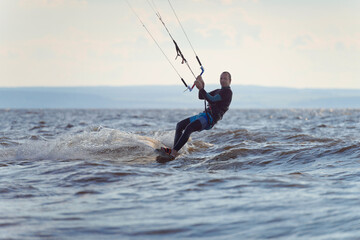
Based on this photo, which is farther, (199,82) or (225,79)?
(225,79)

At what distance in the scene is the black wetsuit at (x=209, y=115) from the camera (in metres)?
12.9

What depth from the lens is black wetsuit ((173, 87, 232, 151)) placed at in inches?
506

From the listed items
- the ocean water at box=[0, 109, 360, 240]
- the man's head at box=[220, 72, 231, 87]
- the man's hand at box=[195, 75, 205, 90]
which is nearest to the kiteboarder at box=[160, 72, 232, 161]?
the man's head at box=[220, 72, 231, 87]

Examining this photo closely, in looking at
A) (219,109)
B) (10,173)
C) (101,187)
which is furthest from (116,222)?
(219,109)

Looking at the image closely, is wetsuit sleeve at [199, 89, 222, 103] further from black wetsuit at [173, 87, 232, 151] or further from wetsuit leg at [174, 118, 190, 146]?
wetsuit leg at [174, 118, 190, 146]

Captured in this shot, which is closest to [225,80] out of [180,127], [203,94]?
[203,94]

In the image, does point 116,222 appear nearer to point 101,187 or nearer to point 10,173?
point 101,187

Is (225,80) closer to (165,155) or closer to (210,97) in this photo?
(210,97)

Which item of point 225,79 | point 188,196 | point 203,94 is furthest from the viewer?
point 225,79

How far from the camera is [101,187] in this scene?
8.73 meters

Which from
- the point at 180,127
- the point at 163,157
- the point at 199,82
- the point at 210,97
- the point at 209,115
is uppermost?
the point at 199,82

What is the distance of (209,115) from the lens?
520 inches

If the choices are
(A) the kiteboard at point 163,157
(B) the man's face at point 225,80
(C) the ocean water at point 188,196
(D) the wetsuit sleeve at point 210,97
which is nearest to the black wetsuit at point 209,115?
(D) the wetsuit sleeve at point 210,97

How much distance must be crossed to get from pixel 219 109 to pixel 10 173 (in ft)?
16.8
